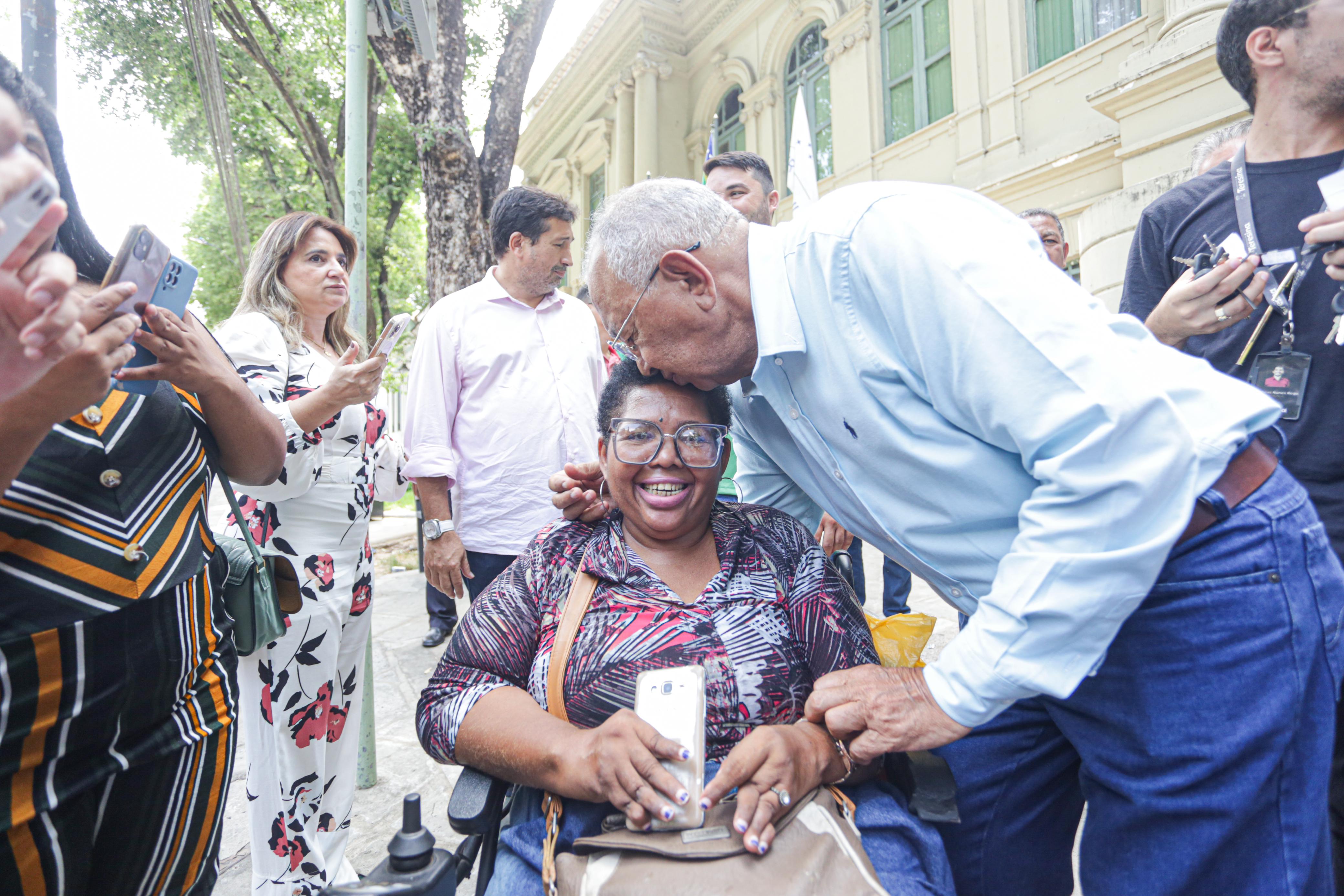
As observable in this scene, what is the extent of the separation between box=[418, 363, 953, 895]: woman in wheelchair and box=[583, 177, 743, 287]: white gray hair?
395 mm

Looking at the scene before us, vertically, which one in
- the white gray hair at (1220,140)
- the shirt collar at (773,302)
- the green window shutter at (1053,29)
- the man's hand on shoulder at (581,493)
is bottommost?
the man's hand on shoulder at (581,493)

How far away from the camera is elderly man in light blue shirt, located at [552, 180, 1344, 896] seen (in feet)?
3.91

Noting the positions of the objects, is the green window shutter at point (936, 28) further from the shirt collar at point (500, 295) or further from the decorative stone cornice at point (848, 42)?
the shirt collar at point (500, 295)

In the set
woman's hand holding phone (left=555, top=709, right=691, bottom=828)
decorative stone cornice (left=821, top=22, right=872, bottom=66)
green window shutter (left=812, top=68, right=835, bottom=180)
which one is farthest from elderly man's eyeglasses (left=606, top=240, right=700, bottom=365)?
green window shutter (left=812, top=68, right=835, bottom=180)

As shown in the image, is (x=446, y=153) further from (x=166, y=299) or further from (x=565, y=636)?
(x=565, y=636)

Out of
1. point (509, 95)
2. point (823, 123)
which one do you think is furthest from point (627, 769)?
point (823, 123)

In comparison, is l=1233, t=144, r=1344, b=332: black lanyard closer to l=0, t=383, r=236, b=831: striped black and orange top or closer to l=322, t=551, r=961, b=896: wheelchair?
l=322, t=551, r=961, b=896: wheelchair

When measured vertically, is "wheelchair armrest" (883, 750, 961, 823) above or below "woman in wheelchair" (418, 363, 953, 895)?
below

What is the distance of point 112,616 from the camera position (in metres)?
1.28

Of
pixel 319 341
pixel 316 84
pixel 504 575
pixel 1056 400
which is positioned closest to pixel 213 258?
pixel 316 84

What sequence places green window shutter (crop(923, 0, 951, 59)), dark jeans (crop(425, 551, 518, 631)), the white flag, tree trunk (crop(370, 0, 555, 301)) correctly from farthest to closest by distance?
green window shutter (crop(923, 0, 951, 59)) → tree trunk (crop(370, 0, 555, 301)) → the white flag → dark jeans (crop(425, 551, 518, 631))

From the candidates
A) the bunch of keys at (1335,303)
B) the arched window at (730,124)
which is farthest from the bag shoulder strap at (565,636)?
the arched window at (730,124)

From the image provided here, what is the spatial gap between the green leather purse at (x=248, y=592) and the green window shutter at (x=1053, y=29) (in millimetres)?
9363

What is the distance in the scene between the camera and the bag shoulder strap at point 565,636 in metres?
1.74
